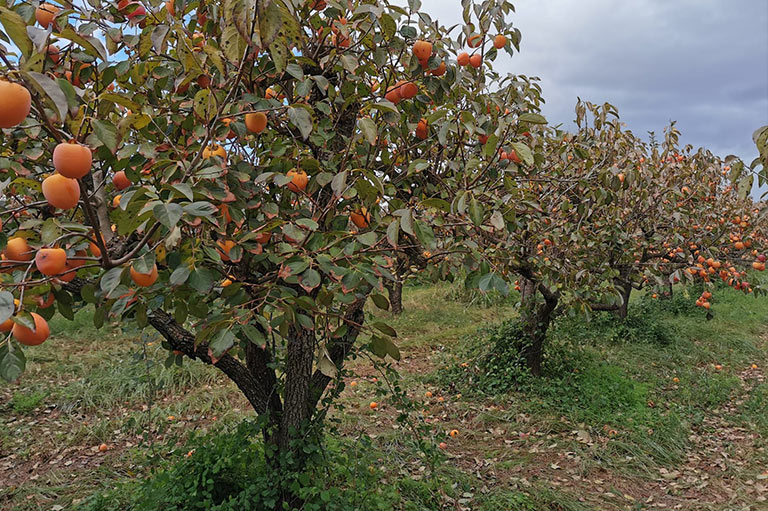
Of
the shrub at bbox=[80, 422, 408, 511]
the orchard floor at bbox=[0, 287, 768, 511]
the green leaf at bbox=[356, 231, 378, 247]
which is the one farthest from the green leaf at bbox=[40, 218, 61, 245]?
the orchard floor at bbox=[0, 287, 768, 511]

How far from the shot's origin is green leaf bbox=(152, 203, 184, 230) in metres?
1.15

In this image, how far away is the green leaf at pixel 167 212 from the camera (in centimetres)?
115

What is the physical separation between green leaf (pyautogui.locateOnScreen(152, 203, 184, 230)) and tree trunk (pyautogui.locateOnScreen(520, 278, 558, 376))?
505 cm

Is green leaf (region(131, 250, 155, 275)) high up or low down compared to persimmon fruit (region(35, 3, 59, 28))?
down

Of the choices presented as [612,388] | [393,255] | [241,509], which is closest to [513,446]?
[612,388]

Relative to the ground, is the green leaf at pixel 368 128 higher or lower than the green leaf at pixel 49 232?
higher

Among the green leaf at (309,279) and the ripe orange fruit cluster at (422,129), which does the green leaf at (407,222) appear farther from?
the ripe orange fruit cluster at (422,129)

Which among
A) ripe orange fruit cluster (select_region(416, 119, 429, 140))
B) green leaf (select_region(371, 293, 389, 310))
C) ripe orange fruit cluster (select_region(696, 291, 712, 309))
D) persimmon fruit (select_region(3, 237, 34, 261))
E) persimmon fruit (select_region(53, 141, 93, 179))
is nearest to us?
persimmon fruit (select_region(53, 141, 93, 179))

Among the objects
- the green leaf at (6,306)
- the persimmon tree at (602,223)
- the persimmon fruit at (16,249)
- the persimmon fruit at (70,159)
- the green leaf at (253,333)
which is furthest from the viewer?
the persimmon tree at (602,223)

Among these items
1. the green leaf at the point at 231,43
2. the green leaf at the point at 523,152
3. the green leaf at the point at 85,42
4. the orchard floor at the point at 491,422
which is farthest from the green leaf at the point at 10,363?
the orchard floor at the point at 491,422

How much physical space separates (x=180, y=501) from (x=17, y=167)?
2.06 metres

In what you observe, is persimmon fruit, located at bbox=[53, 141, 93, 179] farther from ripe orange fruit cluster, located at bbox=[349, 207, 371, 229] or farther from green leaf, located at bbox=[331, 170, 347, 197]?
ripe orange fruit cluster, located at bbox=[349, 207, 371, 229]

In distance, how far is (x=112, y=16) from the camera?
2141 millimetres

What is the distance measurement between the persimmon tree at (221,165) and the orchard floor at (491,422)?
160 centimetres
